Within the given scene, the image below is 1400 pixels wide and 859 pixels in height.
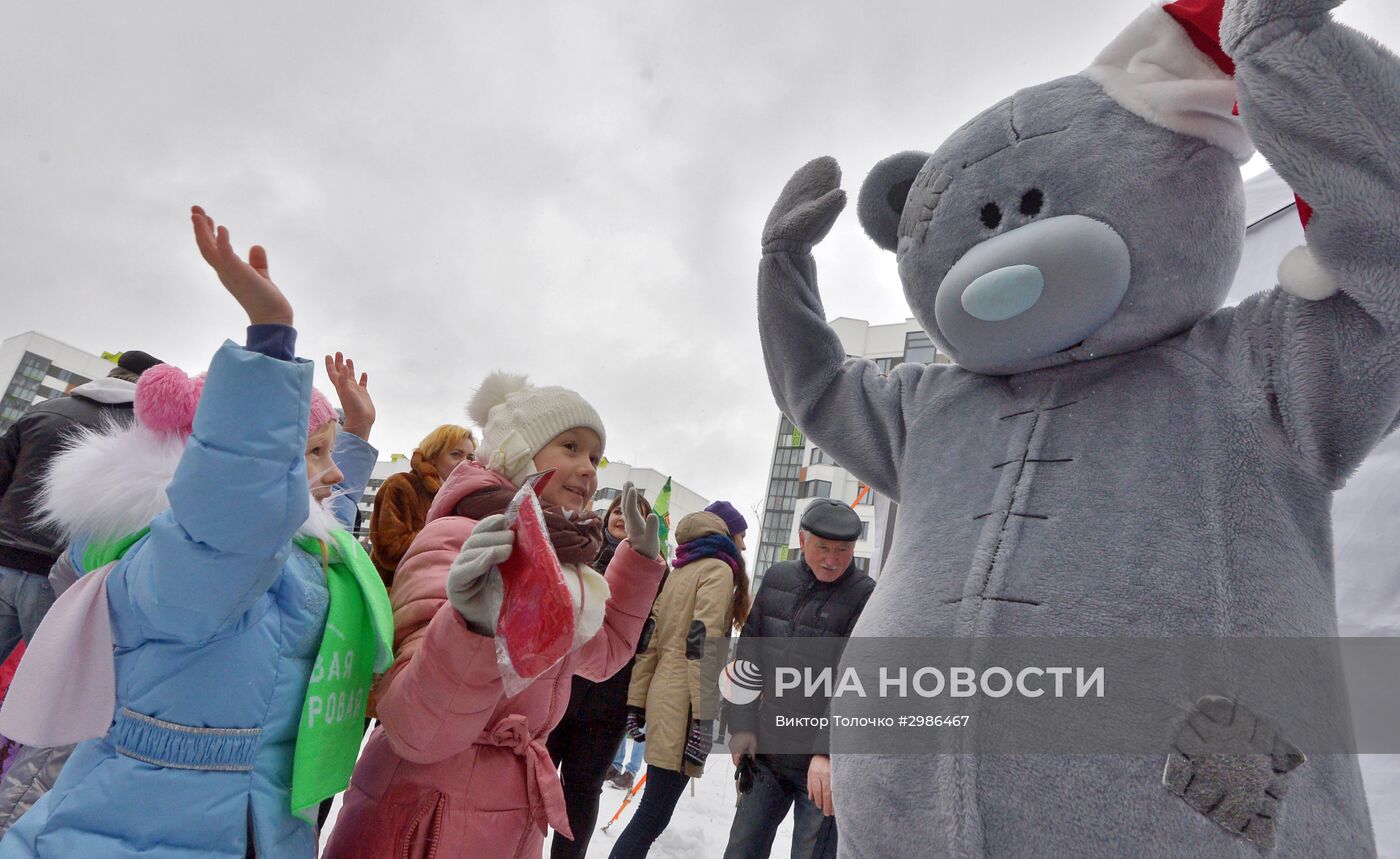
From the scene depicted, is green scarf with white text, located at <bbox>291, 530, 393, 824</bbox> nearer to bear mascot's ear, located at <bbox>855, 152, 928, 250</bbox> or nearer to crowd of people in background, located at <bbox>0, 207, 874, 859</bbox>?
crowd of people in background, located at <bbox>0, 207, 874, 859</bbox>

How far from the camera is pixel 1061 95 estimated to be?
1.41m

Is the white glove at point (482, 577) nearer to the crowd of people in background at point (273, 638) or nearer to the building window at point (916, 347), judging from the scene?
the crowd of people in background at point (273, 638)

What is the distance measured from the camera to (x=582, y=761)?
9.45 feet

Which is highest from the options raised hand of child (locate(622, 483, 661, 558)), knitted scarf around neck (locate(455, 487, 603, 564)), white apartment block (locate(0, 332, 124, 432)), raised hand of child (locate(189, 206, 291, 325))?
white apartment block (locate(0, 332, 124, 432))

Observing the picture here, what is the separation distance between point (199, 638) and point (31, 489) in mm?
1992

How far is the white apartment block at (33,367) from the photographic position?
40.2 m

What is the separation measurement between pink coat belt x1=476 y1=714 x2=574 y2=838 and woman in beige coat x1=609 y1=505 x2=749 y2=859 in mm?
1343

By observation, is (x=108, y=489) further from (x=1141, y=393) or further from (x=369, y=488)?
(x=369, y=488)

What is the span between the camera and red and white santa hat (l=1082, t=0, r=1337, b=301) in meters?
1.23

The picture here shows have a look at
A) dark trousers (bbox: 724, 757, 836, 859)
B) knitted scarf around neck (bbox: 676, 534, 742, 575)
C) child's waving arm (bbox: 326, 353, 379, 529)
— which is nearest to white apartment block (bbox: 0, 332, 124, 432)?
knitted scarf around neck (bbox: 676, 534, 742, 575)

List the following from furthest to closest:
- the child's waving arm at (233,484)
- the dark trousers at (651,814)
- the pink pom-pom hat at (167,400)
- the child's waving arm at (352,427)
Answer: the dark trousers at (651,814)
the child's waving arm at (352,427)
the pink pom-pom hat at (167,400)
the child's waving arm at (233,484)

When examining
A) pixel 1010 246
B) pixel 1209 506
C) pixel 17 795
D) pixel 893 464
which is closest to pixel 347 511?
pixel 17 795

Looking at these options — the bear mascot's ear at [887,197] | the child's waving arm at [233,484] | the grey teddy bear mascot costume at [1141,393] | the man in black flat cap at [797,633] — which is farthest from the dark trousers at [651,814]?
the bear mascot's ear at [887,197]

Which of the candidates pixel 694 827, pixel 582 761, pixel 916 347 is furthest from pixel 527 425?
pixel 916 347
